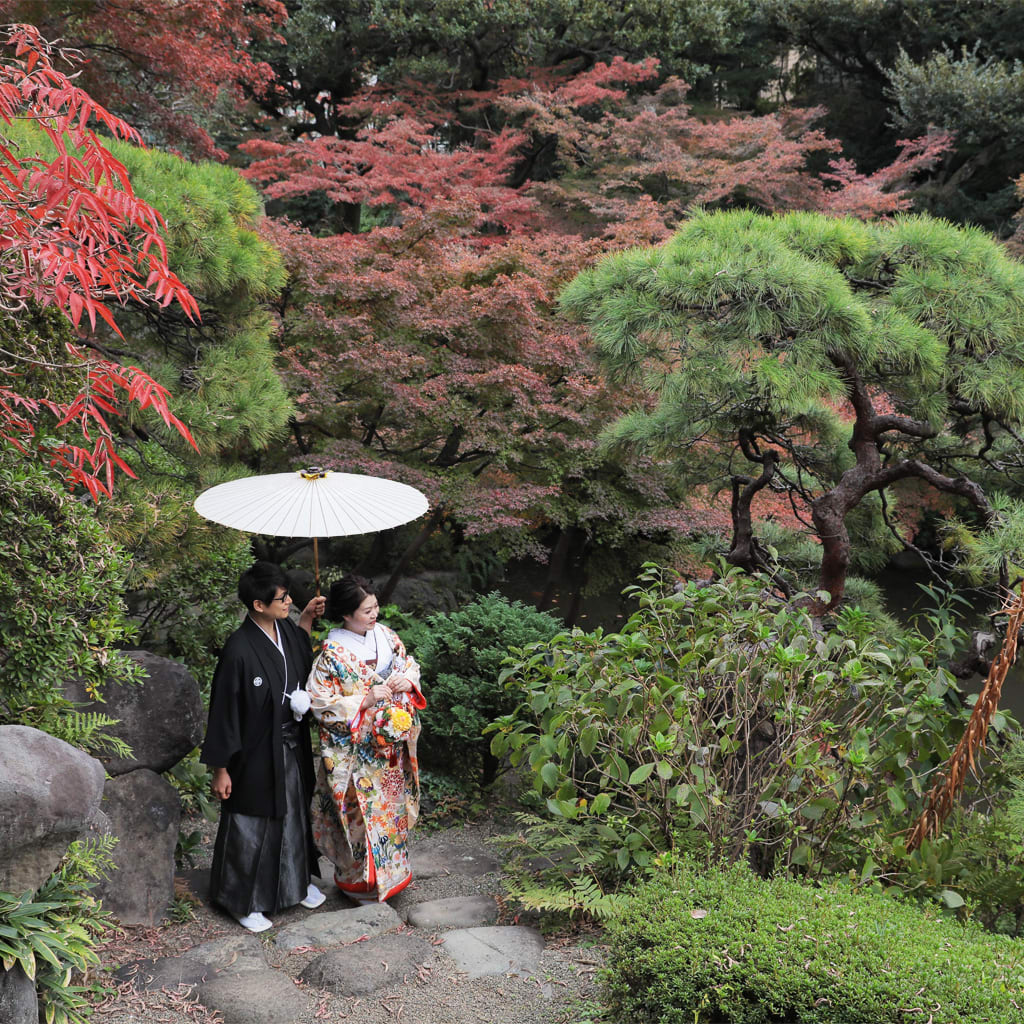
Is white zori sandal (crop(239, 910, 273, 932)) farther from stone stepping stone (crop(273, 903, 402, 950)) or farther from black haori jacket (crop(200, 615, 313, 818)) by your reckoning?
black haori jacket (crop(200, 615, 313, 818))

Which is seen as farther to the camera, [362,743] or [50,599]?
[362,743]

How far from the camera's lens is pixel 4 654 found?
3186mm

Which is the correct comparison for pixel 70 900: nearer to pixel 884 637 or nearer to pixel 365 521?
pixel 365 521

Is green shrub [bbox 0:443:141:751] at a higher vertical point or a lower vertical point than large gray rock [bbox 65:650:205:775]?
higher

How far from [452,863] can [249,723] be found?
140 centimetres

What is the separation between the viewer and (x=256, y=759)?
4.05m

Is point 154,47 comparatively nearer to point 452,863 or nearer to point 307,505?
point 307,505

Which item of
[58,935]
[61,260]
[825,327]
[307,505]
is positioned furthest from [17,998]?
[825,327]

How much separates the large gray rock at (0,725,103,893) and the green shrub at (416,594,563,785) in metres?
2.61

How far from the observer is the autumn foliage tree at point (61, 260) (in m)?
2.92

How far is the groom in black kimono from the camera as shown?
3988 mm

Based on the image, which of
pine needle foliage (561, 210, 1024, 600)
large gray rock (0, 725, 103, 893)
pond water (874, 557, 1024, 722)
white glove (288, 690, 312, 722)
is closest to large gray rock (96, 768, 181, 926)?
white glove (288, 690, 312, 722)

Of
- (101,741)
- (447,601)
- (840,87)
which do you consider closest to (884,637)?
(101,741)

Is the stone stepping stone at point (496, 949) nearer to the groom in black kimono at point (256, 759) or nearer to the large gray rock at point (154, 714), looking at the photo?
the groom in black kimono at point (256, 759)
